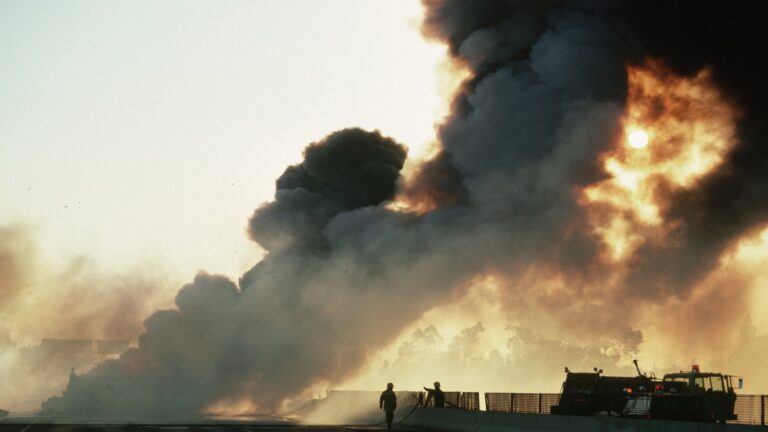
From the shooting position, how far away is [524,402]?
4134 centimetres

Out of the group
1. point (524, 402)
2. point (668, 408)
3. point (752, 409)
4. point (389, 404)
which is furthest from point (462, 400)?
point (752, 409)

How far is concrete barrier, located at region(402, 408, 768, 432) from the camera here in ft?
88.1

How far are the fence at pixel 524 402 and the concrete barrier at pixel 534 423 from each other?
6.01 feet

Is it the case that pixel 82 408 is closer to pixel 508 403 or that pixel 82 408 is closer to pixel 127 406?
pixel 127 406

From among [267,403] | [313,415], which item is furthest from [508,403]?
[267,403]

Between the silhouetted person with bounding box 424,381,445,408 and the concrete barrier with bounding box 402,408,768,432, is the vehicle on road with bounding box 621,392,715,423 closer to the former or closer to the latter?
the concrete barrier with bounding box 402,408,768,432

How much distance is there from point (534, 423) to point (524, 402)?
5744 millimetres

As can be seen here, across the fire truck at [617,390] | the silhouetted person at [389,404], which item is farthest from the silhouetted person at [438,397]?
the fire truck at [617,390]

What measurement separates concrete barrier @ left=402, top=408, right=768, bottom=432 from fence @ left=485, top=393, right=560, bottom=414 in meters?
1.83

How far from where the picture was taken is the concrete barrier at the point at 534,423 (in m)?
26.9

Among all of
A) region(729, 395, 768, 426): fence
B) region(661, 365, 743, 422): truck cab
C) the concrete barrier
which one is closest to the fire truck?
region(661, 365, 743, 422): truck cab

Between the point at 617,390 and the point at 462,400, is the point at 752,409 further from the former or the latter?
the point at 462,400

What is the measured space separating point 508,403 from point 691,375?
24.6 ft

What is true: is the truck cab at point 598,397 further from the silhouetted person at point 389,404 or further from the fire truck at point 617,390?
the silhouetted person at point 389,404
